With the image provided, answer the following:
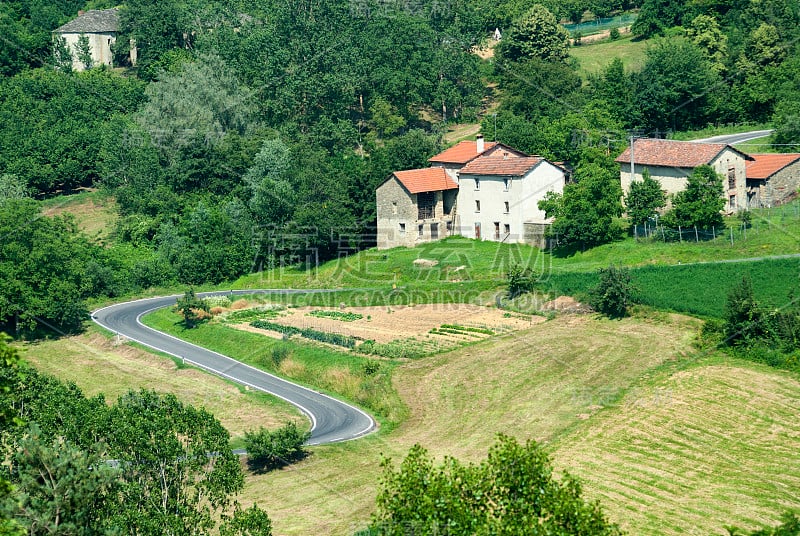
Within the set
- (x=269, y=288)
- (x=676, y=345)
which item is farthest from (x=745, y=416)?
(x=269, y=288)

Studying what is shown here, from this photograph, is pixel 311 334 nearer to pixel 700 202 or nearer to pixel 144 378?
pixel 144 378

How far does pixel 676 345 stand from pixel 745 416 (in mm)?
8700

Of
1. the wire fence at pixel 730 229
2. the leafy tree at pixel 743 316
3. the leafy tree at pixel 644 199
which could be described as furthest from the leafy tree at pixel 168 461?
the leafy tree at pixel 644 199

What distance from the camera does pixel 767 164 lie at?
223 feet

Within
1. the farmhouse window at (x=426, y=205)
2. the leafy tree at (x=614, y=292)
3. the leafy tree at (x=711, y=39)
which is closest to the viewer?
the leafy tree at (x=614, y=292)

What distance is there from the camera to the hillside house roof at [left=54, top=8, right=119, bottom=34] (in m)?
122

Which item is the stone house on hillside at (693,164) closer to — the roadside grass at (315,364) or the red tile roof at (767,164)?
the red tile roof at (767,164)

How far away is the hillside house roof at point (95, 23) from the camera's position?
122375mm

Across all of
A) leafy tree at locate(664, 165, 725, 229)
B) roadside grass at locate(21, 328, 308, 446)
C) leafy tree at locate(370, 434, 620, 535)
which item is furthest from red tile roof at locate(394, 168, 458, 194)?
leafy tree at locate(370, 434, 620, 535)

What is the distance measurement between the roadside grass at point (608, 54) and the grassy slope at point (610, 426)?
171ft

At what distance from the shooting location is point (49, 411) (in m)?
34.9

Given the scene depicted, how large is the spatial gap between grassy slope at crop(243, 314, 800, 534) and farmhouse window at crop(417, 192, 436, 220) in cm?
2089

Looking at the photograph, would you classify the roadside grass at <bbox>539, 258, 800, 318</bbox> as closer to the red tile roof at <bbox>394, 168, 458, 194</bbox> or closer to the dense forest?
the dense forest

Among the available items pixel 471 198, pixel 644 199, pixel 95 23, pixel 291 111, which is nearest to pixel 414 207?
pixel 471 198
